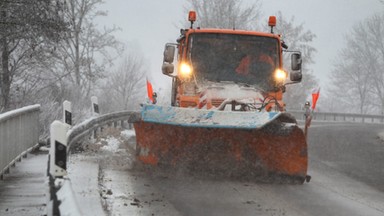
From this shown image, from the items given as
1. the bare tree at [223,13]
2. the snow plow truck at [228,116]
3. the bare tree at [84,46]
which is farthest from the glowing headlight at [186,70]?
the bare tree at [223,13]

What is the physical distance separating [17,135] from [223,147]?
342cm

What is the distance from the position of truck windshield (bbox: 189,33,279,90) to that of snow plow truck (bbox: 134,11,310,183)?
1cm

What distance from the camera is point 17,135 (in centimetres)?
965

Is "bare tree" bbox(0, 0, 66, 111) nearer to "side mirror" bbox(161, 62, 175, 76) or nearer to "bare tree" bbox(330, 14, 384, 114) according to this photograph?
"side mirror" bbox(161, 62, 175, 76)

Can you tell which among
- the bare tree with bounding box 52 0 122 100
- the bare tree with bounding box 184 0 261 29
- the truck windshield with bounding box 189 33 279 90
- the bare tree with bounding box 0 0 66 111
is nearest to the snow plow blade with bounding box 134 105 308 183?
the truck windshield with bounding box 189 33 279 90

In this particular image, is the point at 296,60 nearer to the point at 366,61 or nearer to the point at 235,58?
the point at 235,58

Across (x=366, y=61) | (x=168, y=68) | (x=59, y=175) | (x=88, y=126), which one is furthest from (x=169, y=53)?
(x=366, y=61)

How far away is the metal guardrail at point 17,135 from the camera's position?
27.5ft

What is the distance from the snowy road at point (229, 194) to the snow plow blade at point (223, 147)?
0.69ft

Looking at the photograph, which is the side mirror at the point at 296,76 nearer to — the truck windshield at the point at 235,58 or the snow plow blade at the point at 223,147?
the truck windshield at the point at 235,58

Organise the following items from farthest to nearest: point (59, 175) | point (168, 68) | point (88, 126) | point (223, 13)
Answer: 1. point (223, 13)
2. point (88, 126)
3. point (168, 68)
4. point (59, 175)

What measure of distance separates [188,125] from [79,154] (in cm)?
321

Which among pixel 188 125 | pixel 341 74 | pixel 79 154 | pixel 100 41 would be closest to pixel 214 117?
pixel 188 125

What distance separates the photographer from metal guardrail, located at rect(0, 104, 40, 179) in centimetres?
838
